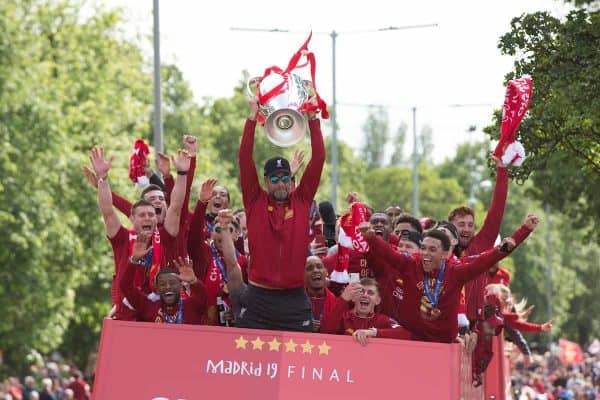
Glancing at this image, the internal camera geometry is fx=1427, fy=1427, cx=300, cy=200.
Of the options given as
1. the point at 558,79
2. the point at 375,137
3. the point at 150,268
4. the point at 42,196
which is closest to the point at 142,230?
the point at 150,268

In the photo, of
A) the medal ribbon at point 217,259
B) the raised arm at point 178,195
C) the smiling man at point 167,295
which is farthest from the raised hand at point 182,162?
the medal ribbon at point 217,259

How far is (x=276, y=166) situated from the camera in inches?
396

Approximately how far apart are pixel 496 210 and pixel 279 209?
1930 mm

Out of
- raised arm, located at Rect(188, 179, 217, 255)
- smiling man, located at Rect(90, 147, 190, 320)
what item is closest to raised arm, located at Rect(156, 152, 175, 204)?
raised arm, located at Rect(188, 179, 217, 255)

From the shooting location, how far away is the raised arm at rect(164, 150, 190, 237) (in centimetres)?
1126

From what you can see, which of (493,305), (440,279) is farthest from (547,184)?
(440,279)

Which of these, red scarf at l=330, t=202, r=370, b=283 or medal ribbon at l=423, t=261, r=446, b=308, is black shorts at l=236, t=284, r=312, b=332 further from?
red scarf at l=330, t=202, r=370, b=283

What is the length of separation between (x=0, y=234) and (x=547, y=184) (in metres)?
14.0

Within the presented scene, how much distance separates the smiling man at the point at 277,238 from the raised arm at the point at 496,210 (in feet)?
4.75

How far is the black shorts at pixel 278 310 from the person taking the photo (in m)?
10.1

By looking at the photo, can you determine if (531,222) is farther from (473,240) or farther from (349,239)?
(473,240)

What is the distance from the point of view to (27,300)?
115 feet

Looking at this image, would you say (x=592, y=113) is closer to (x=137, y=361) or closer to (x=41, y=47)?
(x=137, y=361)

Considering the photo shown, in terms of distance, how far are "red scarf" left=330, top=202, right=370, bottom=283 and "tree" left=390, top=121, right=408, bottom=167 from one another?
12223 cm
